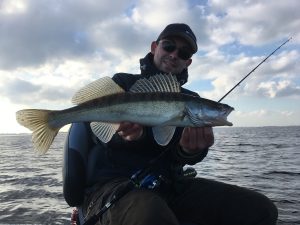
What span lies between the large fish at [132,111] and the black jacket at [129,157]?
675 mm

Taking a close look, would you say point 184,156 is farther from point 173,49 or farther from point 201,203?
point 173,49

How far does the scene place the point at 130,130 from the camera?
483 cm

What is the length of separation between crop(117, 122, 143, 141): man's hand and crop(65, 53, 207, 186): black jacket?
26 cm

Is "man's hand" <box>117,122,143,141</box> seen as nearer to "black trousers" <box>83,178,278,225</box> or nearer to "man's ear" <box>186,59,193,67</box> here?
"black trousers" <box>83,178,278,225</box>

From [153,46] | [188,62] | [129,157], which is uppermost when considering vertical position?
[153,46]

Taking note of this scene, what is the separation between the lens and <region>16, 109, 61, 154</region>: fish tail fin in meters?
4.67

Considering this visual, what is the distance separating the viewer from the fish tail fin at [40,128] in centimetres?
467

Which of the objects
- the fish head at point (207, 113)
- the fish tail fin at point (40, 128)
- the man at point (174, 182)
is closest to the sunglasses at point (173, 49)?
the man at point (174, 182)

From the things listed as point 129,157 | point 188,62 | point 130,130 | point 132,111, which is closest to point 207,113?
point 132,111

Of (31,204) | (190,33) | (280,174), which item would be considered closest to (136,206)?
(190,33)

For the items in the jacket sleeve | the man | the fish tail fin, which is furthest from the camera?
the jacket sleeve

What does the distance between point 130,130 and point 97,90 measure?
0.63 meters

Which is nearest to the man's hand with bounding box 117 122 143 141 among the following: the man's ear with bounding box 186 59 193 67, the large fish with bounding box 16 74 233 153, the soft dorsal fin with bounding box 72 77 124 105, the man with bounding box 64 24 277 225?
the man with bounding box 64 24 277 225

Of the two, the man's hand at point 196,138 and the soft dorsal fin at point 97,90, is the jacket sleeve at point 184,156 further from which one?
the soft dorsal fin at point 97,90
